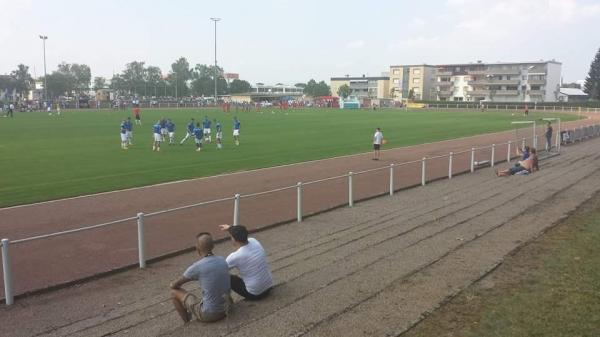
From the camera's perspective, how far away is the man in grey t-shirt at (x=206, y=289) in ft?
22.1

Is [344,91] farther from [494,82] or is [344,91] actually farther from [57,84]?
[57,84]

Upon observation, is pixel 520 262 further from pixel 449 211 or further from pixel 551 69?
pixel 551 69

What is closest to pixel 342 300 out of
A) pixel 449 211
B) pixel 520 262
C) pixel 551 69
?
pixel 520 262

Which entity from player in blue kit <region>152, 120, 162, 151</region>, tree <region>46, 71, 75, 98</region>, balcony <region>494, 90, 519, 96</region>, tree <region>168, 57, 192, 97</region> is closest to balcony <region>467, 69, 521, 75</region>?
balcony <region>494, 90, 519, 96</region>

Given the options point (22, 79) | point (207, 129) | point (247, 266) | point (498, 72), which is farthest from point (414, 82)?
point (247, 266)

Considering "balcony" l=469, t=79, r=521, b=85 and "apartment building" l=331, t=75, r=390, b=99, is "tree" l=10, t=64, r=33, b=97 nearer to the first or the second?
"apartment building" l=331, t=75, r=390, b=99

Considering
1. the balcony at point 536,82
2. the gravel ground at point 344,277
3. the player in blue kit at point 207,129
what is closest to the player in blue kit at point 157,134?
the player in blue kit at point 207,129

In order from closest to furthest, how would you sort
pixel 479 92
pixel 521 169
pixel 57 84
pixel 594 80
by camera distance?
pixel 521 169, pixel 594 80, pixel 479 92, pixel 57 84

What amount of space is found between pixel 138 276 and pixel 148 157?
17429 mm

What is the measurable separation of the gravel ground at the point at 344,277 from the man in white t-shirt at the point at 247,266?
198mm

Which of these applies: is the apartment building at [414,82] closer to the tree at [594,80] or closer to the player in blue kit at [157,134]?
the tree at [594,80]

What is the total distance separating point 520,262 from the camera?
9.40 m

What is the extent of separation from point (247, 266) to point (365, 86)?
7027 inches

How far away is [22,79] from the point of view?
141250mm
